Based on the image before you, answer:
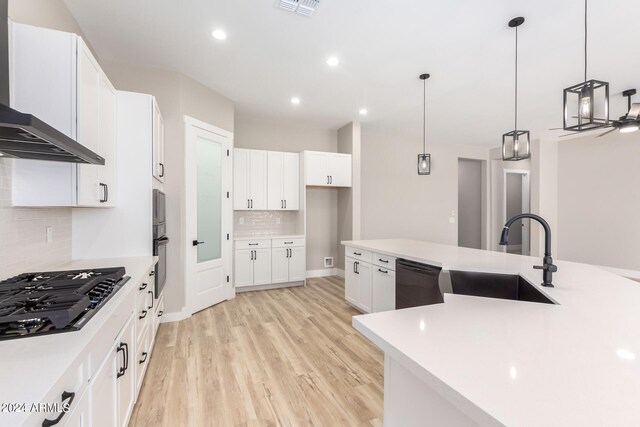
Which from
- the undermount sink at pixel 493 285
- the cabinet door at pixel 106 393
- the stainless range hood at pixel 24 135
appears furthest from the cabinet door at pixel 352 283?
the stainless range hood at pixel 24 135

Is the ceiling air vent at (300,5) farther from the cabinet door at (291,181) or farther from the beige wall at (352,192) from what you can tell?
the beige wall at (352,192)

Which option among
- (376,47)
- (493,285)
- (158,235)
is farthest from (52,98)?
(493,285)

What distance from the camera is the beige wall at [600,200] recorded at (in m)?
5.21

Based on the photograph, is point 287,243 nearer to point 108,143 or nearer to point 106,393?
point 108,143

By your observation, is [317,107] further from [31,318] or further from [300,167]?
[31,318]

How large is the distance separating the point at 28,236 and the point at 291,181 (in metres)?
3.55

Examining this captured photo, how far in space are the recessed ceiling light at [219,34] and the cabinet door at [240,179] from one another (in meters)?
1.96

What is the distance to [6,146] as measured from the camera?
134 centimetres

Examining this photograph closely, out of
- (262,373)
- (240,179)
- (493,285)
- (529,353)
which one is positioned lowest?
(262,373)

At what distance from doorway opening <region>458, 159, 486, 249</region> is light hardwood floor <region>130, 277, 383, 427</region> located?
545cm

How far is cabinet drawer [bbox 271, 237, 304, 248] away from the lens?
15.5 feet

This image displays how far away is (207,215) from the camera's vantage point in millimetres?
3785

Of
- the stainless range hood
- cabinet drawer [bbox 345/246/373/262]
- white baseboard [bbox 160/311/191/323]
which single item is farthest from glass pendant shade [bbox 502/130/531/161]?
white baseboard [bbox 160/311/191/323]

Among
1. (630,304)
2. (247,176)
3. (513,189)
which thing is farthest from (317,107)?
(513,189)
